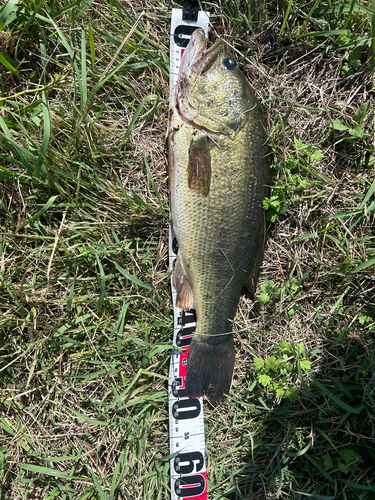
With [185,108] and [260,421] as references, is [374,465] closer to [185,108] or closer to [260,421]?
[260,421]

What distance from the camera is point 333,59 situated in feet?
8.35

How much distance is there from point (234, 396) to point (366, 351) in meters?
1.03

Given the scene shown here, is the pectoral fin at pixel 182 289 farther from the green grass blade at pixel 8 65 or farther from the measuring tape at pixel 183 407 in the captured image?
the green grass blade at pixel 8 65

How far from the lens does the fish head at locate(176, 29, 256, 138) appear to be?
2.11 meters

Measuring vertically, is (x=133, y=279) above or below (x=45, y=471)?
above

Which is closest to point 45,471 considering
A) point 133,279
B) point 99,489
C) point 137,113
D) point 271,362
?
point 99,489

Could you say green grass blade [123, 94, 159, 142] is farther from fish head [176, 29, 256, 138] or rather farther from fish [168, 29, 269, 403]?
fish head [176, 29, 256, 138]

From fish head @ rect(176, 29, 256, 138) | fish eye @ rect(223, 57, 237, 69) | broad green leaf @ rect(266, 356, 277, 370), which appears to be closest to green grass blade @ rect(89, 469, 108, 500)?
broad green leaf @ rect(266, 356, 277, 370)

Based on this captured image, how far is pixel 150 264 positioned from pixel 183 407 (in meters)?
1.08

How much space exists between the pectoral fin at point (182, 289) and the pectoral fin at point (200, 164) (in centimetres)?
54

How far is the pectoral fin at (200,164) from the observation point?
6.92 ft

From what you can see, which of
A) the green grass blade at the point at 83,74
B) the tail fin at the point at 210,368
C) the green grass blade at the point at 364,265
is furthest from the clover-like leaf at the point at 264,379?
the green grass blade at the point at 83,74

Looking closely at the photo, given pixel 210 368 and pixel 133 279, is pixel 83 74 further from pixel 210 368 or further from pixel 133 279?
pixel 210 368

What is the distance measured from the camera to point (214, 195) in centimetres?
213
